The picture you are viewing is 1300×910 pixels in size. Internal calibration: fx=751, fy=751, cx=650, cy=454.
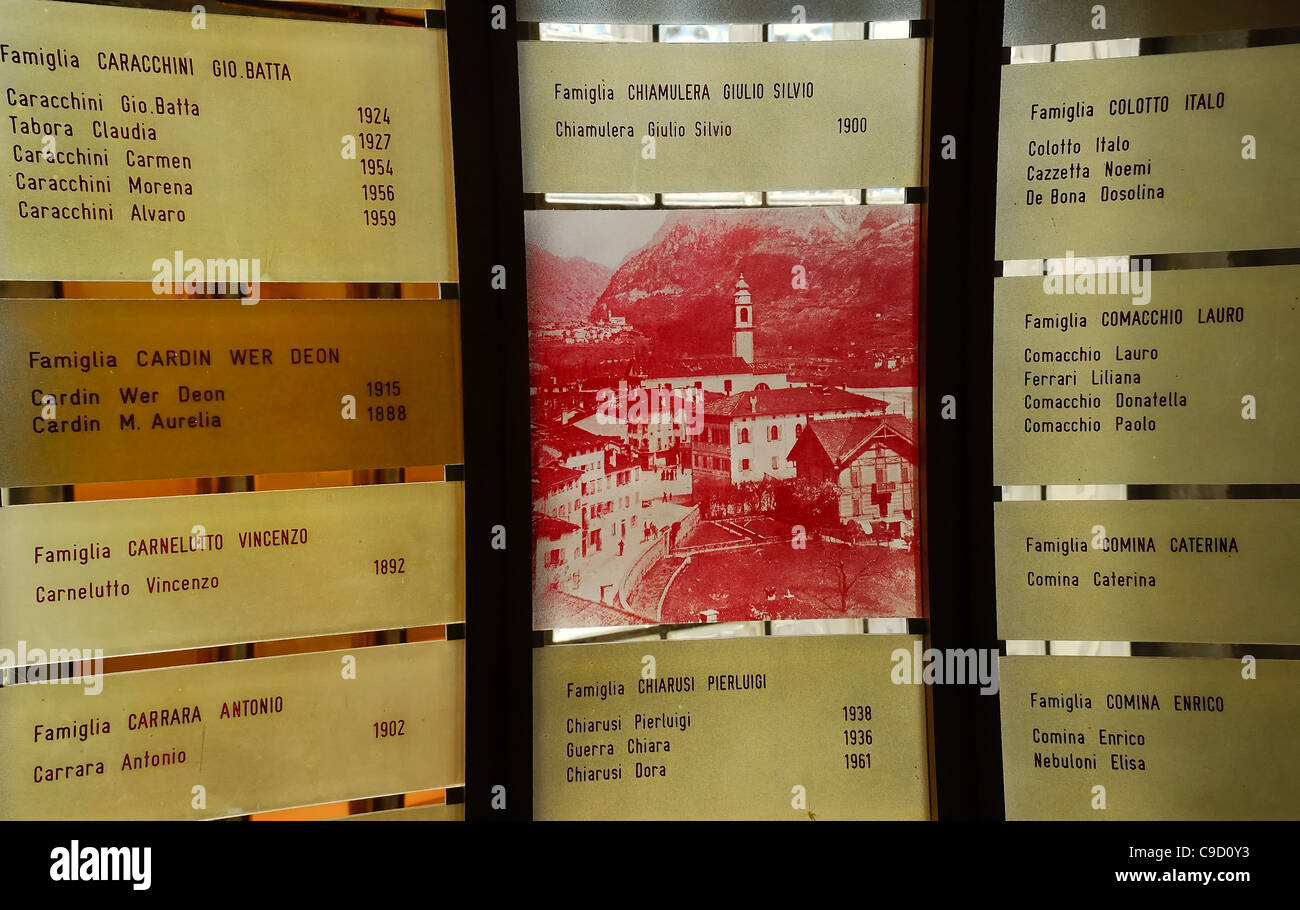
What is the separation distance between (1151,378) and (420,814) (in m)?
3.11

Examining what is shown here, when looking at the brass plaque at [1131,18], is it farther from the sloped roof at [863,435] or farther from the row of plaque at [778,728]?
the row of plaque at [778,728]

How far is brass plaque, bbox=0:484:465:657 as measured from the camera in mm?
2486

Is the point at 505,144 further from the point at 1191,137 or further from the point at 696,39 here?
the point at 1191,137

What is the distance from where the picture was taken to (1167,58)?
271 cm

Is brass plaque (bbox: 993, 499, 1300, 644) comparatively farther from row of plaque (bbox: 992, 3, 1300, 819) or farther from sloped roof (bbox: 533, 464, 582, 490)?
sloped roof (bbox: 533, 464, 582, 490)

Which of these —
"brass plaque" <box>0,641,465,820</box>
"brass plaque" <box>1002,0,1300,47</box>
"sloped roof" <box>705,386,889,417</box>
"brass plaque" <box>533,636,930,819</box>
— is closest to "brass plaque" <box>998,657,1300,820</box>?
"brass plaque" <box>533,636,930,819</box>

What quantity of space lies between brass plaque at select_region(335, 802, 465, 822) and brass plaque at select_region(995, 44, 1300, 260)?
2931 mm

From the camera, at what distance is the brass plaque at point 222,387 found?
246 centimetres

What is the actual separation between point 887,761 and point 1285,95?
2.80m

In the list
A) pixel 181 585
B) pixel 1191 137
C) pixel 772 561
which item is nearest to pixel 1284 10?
pixel 1191 137

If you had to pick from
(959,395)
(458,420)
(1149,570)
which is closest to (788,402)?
(959,395)

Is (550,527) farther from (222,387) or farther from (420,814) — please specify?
(222,387)

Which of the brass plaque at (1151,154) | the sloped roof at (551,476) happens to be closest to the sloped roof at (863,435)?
the brass plaque at (1151,154)
